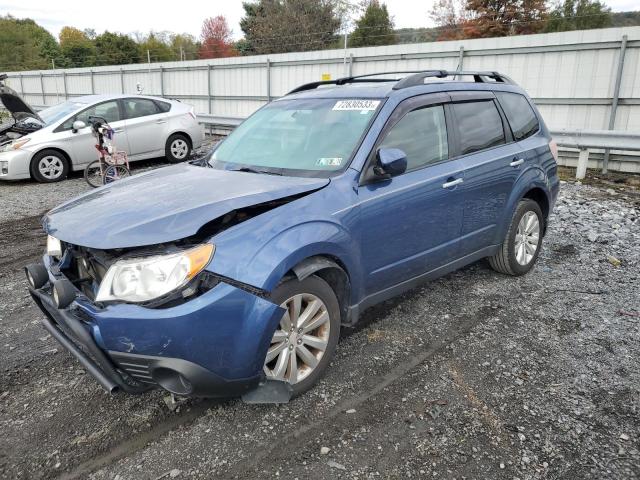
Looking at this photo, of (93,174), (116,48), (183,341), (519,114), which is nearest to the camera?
(183,341)

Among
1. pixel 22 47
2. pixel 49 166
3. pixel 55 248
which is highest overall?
pixel 22 47

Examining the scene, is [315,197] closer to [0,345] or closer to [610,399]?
[610,399]

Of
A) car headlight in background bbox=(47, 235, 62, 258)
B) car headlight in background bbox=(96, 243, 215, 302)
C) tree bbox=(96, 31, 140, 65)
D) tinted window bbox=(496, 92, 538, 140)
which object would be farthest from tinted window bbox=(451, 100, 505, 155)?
tree bbox=(96, 31, 140, 65)

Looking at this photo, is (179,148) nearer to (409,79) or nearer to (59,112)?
(59,112)

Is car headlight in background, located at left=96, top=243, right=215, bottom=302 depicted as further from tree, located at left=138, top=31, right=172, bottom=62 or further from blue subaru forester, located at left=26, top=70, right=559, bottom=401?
tree, located at left=138, top=31, right=172, bottom=62

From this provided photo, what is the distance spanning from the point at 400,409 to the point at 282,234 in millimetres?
1257

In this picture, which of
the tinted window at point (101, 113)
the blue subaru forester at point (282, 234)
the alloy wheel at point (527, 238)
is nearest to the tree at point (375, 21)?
the tinted window at point (101, 113)

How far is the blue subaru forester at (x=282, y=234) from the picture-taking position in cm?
253

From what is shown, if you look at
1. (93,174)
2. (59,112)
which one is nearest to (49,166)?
(93,174)

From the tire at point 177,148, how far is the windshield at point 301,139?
7772 mm

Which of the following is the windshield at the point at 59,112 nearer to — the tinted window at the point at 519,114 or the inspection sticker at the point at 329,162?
the inspection sticker at the point at 329,162

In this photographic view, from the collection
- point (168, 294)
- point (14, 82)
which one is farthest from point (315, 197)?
point (14, 82)

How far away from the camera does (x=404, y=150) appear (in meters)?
3.67

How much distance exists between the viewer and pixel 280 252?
8.93 feet
